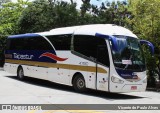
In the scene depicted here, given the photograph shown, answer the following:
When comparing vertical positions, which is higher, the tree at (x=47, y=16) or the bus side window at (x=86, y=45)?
the tree at (x=47, y=16)

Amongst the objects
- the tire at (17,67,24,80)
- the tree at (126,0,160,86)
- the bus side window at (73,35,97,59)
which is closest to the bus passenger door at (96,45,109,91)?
the bus side window at (73,35,97,59)

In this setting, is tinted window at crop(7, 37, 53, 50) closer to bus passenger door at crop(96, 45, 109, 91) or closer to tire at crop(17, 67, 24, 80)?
tire at crop(17, 67, 24, 80)

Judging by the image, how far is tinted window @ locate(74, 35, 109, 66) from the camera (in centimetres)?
1698

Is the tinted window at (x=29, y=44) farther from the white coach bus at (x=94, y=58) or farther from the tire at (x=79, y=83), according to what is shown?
the tire at (x=79, y=83)

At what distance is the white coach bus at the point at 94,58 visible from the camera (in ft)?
54.4

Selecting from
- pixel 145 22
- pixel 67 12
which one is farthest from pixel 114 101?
pixel 67 12

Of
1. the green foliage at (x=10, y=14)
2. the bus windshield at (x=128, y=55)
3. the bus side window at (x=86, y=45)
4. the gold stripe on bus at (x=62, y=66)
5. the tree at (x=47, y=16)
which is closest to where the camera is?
the bus windshield at (x=128, y=55)

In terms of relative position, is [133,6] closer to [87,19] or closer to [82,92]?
[82,92]

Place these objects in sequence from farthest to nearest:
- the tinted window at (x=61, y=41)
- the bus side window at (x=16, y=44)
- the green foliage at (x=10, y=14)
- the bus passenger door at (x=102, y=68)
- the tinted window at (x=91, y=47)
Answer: the green foliage at (x=10, y=14), the bus side window at (x=16, y=44), the tinted window at (x=61, y=41), the tinted window at (x=91, y=47), the bus passenger door at (x=102, y=68)

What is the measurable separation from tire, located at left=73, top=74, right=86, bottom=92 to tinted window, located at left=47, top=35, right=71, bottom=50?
1783 mm

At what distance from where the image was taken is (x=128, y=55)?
1689 centimetres

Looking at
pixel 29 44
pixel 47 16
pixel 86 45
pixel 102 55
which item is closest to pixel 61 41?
pixel 86 45

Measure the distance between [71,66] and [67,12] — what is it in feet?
62.6

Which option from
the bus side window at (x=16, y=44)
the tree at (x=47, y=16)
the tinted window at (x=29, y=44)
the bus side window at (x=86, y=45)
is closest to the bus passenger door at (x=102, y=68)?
the bus side window at (x=86, y=45)
